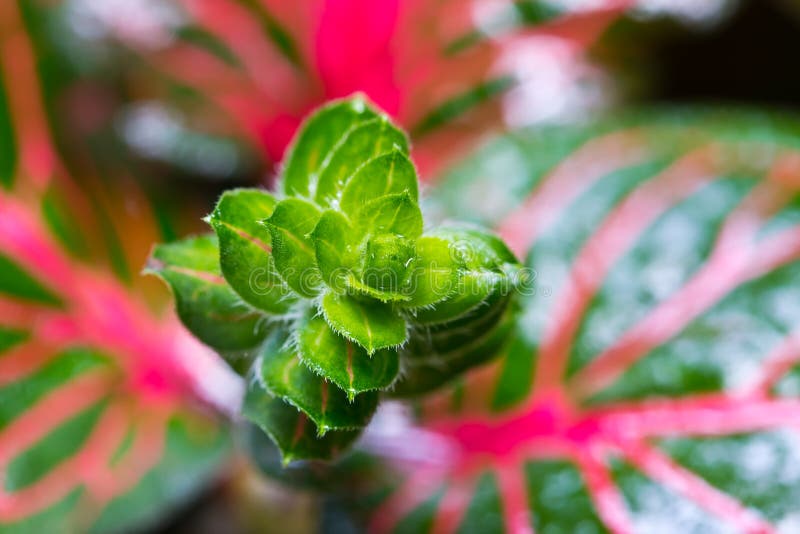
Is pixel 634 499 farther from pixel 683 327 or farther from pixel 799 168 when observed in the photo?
pixel 799 168

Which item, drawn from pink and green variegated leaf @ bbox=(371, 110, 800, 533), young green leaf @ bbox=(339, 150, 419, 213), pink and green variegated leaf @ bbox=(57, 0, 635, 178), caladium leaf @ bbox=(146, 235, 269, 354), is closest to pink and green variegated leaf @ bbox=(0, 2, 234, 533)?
pink and green variegated leaf @ bbox=(57, 0, 635, 178)

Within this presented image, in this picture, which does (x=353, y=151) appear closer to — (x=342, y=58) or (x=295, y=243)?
(x=295, y=243)

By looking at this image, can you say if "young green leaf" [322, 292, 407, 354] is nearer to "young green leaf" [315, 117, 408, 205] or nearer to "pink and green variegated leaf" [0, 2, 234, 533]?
"young green leaf" [315, 117, 408, 205]

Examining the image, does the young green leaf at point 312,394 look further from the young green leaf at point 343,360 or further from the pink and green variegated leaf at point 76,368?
the pink and green variegated leaf at point 76,368

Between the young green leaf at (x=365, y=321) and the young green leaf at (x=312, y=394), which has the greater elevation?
the young green leaf at (x=365, y=321)

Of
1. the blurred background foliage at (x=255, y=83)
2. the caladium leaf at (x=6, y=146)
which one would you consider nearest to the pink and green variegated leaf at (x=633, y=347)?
the blurred background foliage at (x=255, y=83)
